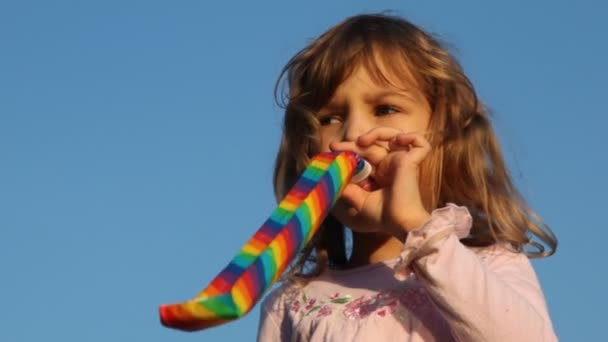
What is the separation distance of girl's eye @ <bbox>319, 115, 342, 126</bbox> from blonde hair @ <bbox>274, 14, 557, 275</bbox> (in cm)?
2

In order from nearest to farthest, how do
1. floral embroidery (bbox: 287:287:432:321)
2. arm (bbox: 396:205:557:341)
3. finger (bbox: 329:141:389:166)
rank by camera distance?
1. arm (bbox: 396:205:557:341)
2. floral embroidery (bbox: 287:287:432:321)
3. finger (bbox: 329:141:389:166)

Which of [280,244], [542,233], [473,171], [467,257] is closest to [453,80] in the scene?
[473,171]

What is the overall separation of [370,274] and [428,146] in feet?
1.89

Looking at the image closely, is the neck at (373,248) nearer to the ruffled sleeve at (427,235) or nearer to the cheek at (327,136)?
the cheek at (327,136)

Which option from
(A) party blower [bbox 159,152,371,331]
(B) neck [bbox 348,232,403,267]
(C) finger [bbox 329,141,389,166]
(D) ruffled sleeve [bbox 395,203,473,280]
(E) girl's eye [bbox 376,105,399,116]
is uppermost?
(E) girl's eye [bbox 376,105,399,116]

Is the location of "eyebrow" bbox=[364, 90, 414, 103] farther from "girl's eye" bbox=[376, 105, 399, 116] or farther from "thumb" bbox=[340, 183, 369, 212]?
"thumb" bbox=[340, 183, 369, 212]

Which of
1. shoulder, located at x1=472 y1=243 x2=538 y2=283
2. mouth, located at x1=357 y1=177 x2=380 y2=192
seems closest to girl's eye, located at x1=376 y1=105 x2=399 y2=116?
mouth, located at x1=357 y1=177 x2=380 y2=192

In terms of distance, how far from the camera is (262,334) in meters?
4.94

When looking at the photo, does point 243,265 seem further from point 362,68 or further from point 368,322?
point 362,68

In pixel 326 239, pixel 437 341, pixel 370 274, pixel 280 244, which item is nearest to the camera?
pixel 280 244

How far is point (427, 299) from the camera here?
14.3ft

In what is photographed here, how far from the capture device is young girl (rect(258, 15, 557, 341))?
405 cm

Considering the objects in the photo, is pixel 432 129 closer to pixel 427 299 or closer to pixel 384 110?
pixel 384 110

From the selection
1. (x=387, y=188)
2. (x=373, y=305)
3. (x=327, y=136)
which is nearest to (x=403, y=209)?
(x=387, y=188)
